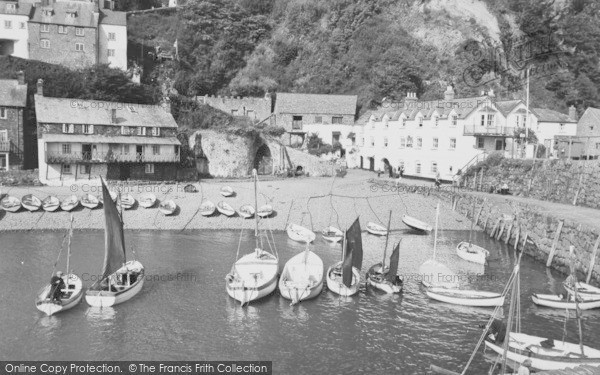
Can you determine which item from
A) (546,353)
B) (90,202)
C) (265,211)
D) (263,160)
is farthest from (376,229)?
(263,160)

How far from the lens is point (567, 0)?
3716 inches

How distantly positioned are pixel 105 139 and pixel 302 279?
33233 millimetres

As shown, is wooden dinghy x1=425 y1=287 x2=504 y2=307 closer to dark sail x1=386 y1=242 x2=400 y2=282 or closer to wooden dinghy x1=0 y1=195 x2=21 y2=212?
dark sail x1=386 y1=242 x2=400 y2=282

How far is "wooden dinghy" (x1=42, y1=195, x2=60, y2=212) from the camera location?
4516 cm

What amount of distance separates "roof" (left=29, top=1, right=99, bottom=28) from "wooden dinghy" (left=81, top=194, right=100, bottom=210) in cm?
3767

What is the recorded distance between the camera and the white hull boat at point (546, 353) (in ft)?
65.3

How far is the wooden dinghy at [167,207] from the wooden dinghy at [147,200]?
0.79 metres

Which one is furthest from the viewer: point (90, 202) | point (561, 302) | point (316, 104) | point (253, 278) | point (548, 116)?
point (316, 104)

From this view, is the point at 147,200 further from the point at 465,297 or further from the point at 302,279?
the point at 465,297

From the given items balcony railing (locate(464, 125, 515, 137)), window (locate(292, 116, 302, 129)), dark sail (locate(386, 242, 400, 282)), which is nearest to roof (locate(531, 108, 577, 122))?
balcony railing (locate(464, 125, 515, 137))

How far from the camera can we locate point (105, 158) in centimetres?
5512

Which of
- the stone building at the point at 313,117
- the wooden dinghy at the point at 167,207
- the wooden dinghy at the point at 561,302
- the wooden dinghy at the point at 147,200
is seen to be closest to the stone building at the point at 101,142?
the wooden dinghy at the point at 147,200

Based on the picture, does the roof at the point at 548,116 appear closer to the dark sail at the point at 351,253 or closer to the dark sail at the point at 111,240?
the dark sail at the point at 351,253

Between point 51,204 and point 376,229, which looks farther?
point 51,204
